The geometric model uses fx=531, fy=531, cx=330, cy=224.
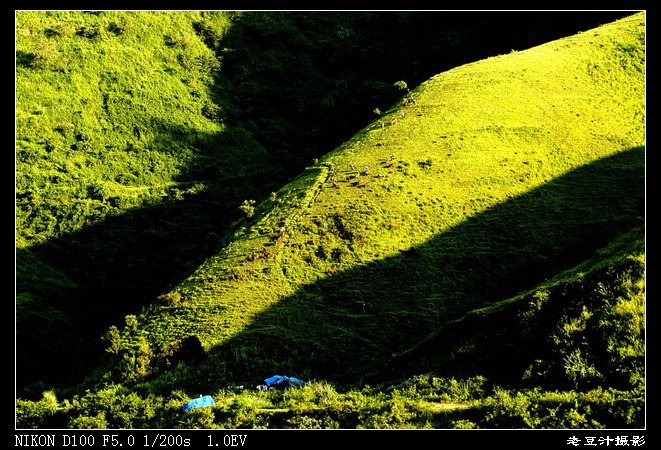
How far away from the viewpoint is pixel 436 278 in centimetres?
3231

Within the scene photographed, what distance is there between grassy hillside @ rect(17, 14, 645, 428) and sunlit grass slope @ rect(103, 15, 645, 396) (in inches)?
5.4

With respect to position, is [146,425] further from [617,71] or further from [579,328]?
[617,71]

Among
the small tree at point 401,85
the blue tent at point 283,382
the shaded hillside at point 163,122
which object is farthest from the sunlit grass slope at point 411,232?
the small tree at point 401,85

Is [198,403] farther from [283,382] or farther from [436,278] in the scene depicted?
[436,278]

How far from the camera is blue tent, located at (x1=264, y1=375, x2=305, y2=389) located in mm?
23562

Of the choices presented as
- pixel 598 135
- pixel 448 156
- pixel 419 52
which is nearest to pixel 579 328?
pixel 448 156

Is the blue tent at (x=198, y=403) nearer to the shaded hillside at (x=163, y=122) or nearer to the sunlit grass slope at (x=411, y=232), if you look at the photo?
the sunlit grass slope at (x=411, y=232)

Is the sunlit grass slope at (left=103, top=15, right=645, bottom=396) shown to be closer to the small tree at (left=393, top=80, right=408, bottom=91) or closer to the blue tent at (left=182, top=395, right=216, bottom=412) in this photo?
the blue tent at (left=182, top=395, right=216, bottom=412)

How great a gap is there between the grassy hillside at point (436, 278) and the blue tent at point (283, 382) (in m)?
1.57

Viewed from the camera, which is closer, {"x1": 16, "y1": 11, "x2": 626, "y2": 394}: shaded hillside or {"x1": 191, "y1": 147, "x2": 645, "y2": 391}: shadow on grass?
{"x1": 191, "y1": 147, "x2": 645, "y2": 391}: shadow on grass

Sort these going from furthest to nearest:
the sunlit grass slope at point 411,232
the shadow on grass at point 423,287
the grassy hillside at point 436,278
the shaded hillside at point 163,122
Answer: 1. the shaded hillside at point 163,122
2. the sunlit grass slope at point 411,232
3. the shadow on grass at point 423,287
4. the grassy hillside at point 436,278

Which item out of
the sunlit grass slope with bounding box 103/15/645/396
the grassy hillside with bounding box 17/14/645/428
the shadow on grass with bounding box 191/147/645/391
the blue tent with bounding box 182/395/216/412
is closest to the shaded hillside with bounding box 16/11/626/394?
the grassy hillside with bounding box 17/14/645/428

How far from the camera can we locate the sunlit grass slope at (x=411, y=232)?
2841 centimetres

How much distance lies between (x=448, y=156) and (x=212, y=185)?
1092 inches
